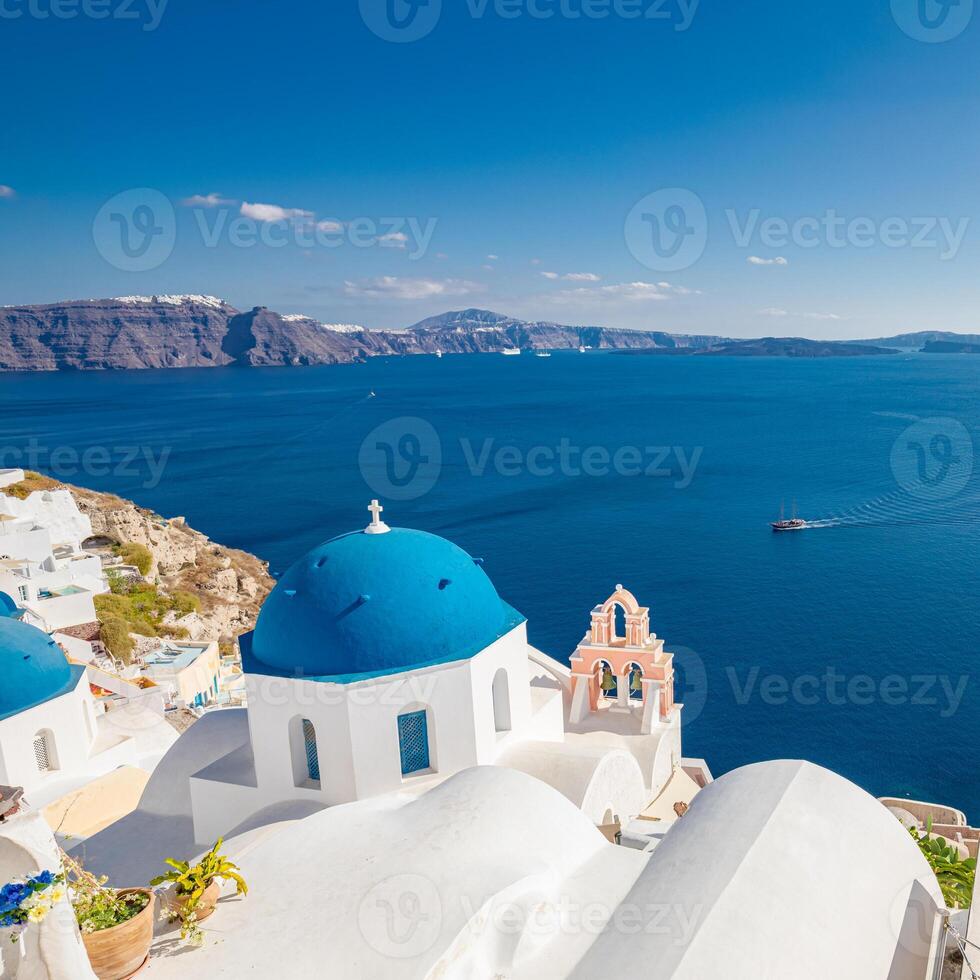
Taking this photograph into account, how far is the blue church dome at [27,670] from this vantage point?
14.0 m

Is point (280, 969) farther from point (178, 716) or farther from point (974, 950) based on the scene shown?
point (178, 716)

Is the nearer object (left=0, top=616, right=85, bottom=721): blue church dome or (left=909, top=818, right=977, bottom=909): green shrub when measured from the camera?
(left=909, top=818, right=977, bottom=909): green shrub

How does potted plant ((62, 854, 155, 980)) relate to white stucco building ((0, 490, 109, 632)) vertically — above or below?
above

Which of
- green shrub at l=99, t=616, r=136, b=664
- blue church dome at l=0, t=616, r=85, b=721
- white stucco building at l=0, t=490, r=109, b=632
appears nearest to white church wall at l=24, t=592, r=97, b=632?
white stucco building at l=0, t=490, r=109, b=632

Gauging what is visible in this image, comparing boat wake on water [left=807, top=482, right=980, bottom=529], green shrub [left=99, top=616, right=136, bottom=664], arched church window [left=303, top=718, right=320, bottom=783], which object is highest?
arched church window [left=303, top=718, right=320, bottom=783]

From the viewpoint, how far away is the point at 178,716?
21578mm

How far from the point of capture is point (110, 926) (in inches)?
234

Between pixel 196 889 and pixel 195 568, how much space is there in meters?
37.0

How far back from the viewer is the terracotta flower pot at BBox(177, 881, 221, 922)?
6887 mm

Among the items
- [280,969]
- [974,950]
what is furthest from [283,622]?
[974,950]

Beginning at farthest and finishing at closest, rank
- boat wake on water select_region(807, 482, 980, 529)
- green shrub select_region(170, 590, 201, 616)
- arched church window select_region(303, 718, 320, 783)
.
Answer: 1. boat wake on water select_region(807, 482, 980, 529)
2. green shrub select_region(170, 590, 201, 616)
3. arched church window select_region(303, 718, 320, 783)

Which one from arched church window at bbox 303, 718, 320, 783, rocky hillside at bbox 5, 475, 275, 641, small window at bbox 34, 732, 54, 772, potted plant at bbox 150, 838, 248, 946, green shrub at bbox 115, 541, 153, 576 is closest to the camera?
potted plant at bbox 150, 838, 248, 946

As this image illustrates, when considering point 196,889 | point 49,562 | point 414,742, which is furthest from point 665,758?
point 49,562

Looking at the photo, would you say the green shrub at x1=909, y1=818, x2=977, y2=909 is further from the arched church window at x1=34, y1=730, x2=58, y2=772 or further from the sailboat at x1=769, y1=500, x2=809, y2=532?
the sailboat at x1=769, y1=500, x2=809, y2=532
